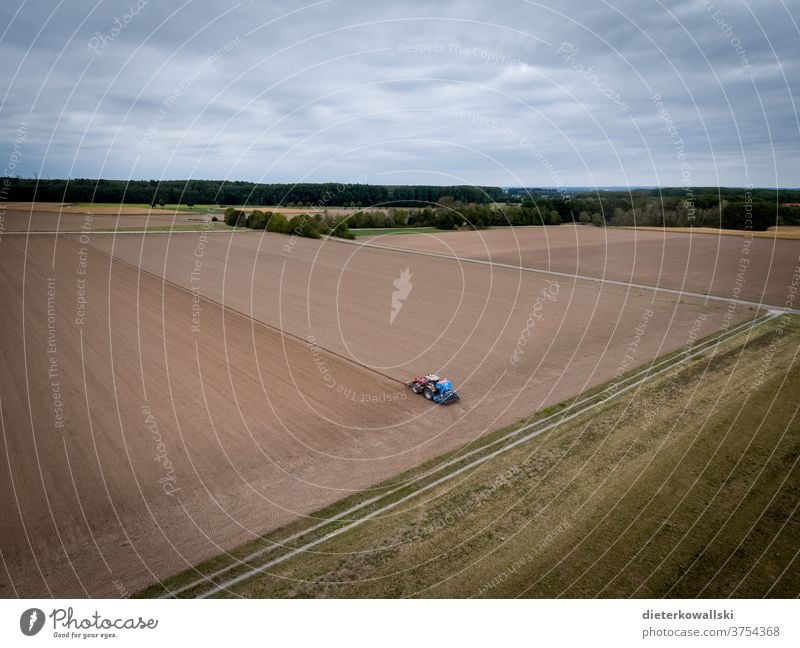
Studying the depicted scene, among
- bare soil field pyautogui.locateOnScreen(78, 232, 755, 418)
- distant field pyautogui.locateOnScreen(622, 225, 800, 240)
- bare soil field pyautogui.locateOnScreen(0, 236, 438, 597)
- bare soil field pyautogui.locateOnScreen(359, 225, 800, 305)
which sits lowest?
bare soil field pyautogui.locateOnScreen(0, 236, 438, 597)

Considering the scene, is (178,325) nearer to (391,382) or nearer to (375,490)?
(391,382)

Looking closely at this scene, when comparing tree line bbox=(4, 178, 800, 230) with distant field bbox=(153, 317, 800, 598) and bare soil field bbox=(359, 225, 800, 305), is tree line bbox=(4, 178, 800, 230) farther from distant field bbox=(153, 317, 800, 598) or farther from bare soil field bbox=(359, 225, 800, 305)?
distant field bbox=(153, 317, 800, 598)

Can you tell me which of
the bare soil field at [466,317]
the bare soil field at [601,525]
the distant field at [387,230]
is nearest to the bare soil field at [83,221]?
the bare soil field at [466,317]

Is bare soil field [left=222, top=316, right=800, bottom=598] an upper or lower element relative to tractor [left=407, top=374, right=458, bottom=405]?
lower

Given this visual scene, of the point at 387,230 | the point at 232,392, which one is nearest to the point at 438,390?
the point at 232,392

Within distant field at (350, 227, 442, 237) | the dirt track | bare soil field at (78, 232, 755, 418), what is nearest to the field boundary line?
bare soil field at (78, 232, 755, 418)
